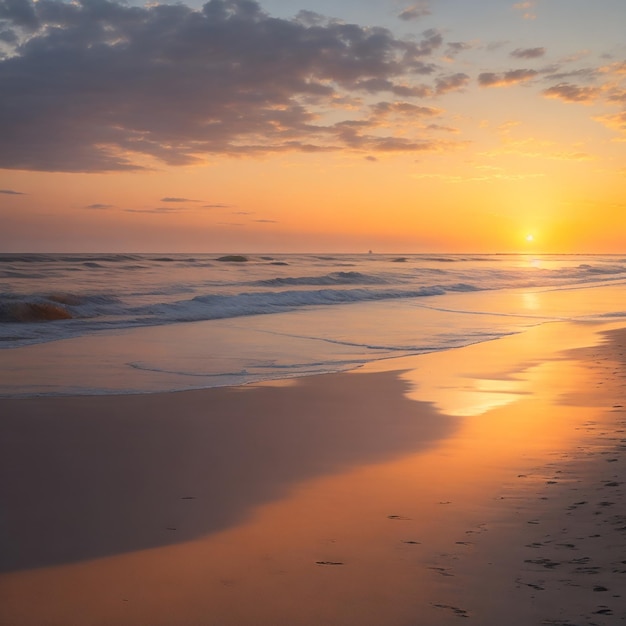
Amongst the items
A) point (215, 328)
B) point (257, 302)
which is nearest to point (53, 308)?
point (215, 328)

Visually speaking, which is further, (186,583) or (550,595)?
(186,583)

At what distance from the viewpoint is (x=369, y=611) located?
9.90 feet

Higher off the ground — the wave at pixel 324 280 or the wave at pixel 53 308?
the wave at pixel 324 280

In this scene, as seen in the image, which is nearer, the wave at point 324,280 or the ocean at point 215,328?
the ocean at point 215,328

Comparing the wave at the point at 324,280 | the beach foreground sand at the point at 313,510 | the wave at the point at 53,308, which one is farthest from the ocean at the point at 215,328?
the wave at the point at 324,280

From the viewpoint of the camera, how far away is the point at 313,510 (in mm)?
4387

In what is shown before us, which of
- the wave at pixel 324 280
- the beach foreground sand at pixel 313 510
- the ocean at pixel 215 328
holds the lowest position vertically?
the beach foreground sand at pixel 313 510

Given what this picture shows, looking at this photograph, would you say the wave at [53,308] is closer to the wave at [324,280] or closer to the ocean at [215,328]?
the ocean at [215,328]

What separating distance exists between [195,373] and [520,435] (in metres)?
5.07

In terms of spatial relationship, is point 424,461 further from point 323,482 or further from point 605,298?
point 605,298

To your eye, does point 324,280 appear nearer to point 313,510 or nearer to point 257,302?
point 257,302

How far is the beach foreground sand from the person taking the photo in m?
3.10

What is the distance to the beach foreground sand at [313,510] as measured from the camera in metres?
3.10

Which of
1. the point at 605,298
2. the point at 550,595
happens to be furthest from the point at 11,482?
the point at 605,298
